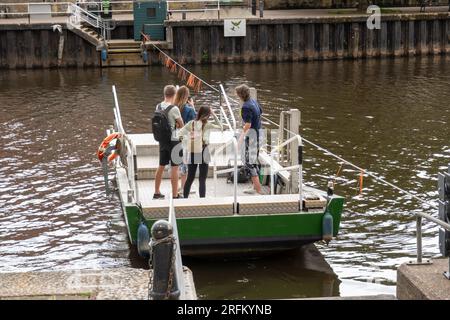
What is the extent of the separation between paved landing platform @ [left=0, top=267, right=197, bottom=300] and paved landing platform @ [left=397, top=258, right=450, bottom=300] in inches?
75.7

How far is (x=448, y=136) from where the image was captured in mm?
20656

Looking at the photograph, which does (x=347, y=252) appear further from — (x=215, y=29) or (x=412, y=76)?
(x=215, y=29)

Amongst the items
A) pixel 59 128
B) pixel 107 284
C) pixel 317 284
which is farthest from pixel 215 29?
pixel 107 284

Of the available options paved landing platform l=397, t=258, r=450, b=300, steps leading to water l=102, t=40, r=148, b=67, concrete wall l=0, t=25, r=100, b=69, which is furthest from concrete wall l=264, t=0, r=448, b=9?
paved landing platform l=397, t=258, r=450, b=300

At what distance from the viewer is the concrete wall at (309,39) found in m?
35.5

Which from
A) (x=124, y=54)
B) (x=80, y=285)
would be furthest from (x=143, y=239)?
(x=124, y=54)

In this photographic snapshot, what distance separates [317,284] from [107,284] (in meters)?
4.12

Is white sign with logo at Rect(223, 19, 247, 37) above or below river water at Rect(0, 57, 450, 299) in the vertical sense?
above

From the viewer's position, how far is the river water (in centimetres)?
1189

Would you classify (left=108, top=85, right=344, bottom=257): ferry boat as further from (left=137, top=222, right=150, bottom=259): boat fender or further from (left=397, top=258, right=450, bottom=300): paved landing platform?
(left=397, top=258, right=450, bottom=300): paved landing platform

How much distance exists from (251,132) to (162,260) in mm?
5836

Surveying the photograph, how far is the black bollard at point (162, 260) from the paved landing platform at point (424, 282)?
218 centimetres

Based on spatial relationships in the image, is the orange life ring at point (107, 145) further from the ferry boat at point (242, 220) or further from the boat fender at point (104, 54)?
the boat fender at point (104, 54)

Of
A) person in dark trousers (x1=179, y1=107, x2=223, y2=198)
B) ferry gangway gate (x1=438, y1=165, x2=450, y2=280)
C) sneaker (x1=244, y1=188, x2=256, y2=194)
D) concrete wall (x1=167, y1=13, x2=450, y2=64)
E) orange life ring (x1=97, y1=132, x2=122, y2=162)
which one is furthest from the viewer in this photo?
concrete wall (x1=167, y1=13, x2=450, y2=64)
